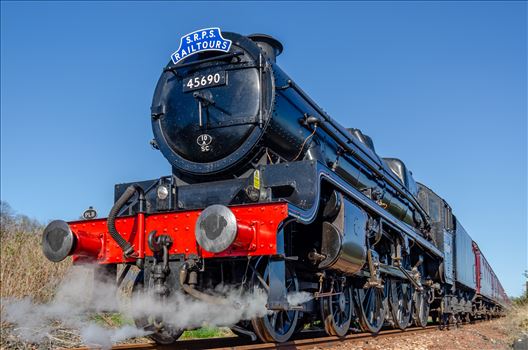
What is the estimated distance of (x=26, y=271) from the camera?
25.1 ft

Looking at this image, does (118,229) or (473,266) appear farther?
(473,266)

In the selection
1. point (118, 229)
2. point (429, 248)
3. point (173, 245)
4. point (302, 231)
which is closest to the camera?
point (173, 245)

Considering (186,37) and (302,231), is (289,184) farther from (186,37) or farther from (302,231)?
(186,37)

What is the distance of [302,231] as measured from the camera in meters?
6.64

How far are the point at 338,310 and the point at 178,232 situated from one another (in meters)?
3.08

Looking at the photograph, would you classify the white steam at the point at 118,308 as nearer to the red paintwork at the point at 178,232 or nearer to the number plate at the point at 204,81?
the red paintwork at the point at 178,232

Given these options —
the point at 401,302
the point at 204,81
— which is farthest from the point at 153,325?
the point at 401,302

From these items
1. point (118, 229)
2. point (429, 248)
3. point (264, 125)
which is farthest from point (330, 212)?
point (429, 248)

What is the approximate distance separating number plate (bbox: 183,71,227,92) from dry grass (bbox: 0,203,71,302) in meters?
3.48

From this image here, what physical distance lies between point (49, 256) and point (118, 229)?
0.68 metres

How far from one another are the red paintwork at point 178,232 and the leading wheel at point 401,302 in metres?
4.94

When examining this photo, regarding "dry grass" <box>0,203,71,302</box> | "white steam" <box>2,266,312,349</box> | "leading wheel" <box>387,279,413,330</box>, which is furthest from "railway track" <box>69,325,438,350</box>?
"dry grass" <box>0,203,71,302</box>

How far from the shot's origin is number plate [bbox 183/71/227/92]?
6.03 m

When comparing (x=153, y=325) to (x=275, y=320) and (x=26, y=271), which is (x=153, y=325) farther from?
(x=26, y=271)
